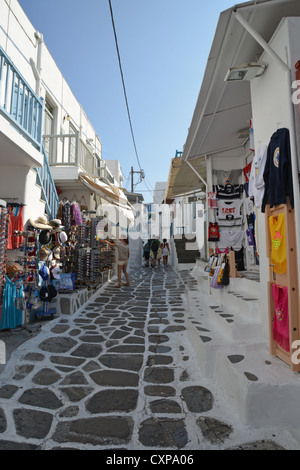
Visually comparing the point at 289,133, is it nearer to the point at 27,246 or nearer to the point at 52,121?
the point at 27,246

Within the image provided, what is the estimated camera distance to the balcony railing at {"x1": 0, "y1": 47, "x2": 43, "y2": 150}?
5.08 metres

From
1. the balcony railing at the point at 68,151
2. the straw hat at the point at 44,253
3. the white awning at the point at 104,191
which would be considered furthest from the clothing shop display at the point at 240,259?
the balcony railing at the point at 68,151

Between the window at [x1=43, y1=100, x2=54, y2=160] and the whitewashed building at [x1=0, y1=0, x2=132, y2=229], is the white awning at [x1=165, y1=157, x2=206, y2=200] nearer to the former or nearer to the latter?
the whitewashed building at [x1=0, y1=0, x2=132, y2=229]

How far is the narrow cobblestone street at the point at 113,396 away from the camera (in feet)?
7.89

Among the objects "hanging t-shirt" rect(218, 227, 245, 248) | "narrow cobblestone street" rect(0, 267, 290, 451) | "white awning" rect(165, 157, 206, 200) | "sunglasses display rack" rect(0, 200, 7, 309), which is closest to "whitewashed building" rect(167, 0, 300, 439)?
"narrow cobblestone street" rect(0, 267, 290, 451)

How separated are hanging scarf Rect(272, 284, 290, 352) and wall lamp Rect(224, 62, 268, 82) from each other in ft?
9.67

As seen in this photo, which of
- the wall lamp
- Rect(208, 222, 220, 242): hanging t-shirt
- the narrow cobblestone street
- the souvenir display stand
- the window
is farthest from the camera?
the window

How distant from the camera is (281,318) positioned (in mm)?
3018

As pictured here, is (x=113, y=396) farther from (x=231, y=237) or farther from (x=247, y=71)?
(x=231, y=237)

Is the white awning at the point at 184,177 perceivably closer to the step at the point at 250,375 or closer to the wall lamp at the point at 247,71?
the wall lamp at the point at 247,71

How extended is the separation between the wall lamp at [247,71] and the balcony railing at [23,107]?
393cm

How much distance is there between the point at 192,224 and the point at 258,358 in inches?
709

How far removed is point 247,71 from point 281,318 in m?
3.32
